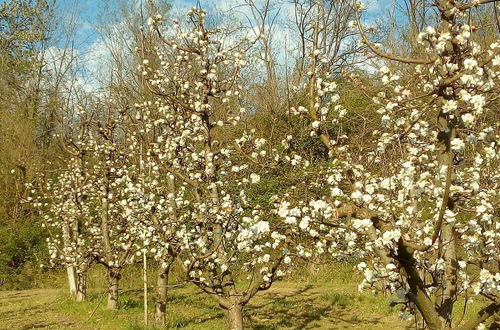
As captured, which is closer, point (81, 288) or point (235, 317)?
point (235, 317)

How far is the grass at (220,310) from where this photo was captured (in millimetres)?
10312

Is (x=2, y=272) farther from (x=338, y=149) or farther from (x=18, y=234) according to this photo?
(x=338, y=149)

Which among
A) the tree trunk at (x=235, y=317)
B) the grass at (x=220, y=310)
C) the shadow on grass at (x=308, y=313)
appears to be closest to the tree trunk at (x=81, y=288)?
the grass at (x=220, y=310)

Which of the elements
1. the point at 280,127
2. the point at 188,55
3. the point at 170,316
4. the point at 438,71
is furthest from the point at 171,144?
the point at 280,127

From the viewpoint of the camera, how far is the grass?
1031cm

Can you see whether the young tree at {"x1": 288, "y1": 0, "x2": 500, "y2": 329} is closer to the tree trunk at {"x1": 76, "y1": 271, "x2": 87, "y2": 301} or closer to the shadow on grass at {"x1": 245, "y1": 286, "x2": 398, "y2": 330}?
the shadow on grass at {"x1": 245, "y1": 286, "x2": 398, "y2": 330}

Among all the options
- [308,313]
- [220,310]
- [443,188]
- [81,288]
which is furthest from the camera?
[81,288]

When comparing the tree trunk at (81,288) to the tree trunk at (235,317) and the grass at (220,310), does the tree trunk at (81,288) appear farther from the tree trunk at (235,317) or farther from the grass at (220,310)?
the tree trunk at (235,317)

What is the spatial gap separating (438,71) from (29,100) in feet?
88.2

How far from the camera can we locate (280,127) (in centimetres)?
1988

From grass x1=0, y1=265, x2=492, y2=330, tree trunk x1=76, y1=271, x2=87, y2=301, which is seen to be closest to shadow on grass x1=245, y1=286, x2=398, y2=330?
grass x1=0, y1=265, x2=492, y2=330

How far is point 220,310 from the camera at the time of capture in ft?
38.4

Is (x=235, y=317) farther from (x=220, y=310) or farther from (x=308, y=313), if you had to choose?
(x=220, y=310)

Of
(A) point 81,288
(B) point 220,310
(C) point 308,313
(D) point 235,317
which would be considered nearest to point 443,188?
(D) point 235,317
